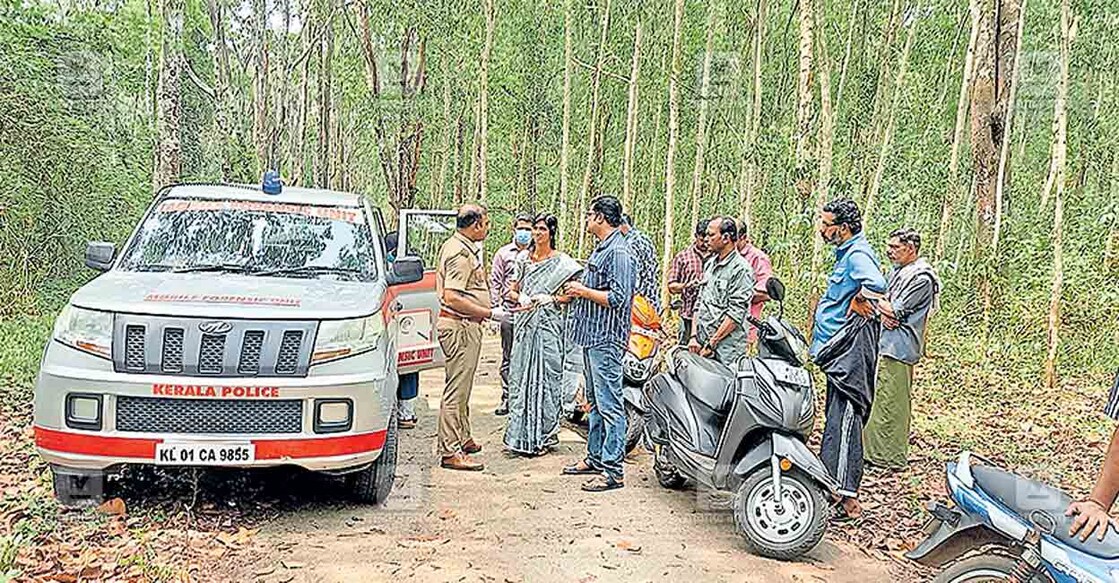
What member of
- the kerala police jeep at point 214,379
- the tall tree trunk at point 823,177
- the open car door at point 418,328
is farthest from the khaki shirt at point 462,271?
the tall tree trunk at point 823,177

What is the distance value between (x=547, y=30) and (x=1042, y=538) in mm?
22243

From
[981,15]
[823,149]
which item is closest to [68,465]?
[823,149]

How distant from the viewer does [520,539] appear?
5.28 m

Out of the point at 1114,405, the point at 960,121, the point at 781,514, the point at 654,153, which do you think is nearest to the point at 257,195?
A: the point at 781,514

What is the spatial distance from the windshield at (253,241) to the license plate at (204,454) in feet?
4.27

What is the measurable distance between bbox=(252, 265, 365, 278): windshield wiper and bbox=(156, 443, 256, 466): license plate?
1261mm

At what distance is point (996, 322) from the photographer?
44.0 feet

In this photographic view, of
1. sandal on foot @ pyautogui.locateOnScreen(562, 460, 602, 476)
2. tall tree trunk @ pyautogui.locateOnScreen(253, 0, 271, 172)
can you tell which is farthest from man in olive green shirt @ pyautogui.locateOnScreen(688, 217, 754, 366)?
tall tree trunk @ pyautogui.locateOnScreen(253, 0, 271, 172)

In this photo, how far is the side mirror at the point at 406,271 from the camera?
6.07 metres

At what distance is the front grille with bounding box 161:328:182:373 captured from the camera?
4891 millimetres

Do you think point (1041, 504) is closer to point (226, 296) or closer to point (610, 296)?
point (610, 296)

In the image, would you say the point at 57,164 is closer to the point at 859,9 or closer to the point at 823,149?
the point at 823,149

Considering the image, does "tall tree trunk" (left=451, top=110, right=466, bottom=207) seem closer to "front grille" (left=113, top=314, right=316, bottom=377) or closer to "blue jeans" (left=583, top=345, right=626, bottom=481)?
"blue jeans" (left=583, top=345, right=626, bottom=481)

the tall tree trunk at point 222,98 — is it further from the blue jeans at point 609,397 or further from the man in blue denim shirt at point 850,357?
the man in blue denim shirt at point 850,357
